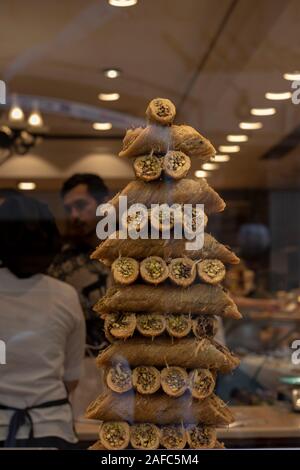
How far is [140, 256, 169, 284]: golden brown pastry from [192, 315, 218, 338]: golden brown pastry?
4.7 inches

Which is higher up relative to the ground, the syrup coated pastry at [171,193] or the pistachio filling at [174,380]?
the syrup coated pastry at [171,193]

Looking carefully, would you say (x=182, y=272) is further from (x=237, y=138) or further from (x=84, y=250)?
(x=237, y=138)

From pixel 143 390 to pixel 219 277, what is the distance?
0.29 metres

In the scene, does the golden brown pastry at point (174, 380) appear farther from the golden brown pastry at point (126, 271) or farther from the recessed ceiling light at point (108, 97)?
the recessed ceiling light at point (108, 97)

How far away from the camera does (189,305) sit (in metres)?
2.03

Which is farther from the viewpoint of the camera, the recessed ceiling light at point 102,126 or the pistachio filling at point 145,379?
the recessed ceiling light at point 102,126

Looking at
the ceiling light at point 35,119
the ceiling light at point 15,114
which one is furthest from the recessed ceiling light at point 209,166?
the ceiling light at point 15,114

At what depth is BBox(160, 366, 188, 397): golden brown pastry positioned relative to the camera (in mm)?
2000

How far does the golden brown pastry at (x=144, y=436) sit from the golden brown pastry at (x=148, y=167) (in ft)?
1.75

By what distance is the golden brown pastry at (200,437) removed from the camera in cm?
204

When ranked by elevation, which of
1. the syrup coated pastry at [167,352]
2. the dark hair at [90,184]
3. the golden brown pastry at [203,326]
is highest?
the dark hair at [90,184]

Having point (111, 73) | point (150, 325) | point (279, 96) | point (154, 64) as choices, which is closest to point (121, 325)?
point (150, 325)

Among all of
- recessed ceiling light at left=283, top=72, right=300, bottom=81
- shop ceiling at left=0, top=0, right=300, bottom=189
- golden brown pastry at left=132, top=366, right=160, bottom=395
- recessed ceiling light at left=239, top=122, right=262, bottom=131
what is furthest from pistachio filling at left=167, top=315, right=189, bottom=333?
recessed ceiling light at left=239, top=122, right=262, bottom=131
